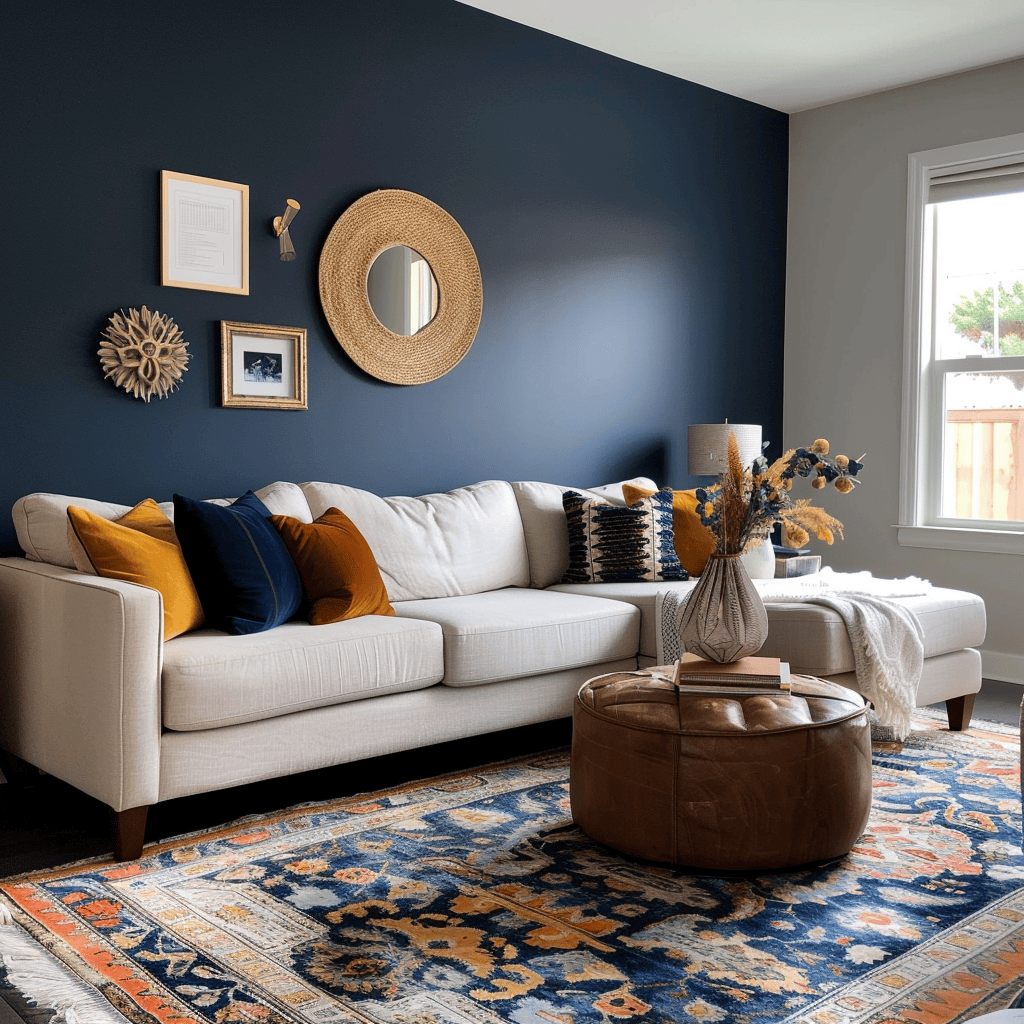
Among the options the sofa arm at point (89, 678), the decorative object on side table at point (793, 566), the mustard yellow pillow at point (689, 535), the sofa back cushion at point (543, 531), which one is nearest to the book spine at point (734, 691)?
the sofa arm at point (89, 678)

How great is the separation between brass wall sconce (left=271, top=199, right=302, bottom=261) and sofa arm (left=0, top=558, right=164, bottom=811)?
4.71ft

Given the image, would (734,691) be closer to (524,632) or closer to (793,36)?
(524,632)

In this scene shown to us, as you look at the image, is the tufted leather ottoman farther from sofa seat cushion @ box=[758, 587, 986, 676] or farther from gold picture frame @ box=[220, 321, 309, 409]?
gold picture frame @ box=[220, 321, 309, 409]

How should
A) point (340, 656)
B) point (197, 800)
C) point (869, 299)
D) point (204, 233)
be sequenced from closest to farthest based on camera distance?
point (340, 656) → point (197, 800) → point (204, 233) → point (869, 299)

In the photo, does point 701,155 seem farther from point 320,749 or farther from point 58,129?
point 320,749

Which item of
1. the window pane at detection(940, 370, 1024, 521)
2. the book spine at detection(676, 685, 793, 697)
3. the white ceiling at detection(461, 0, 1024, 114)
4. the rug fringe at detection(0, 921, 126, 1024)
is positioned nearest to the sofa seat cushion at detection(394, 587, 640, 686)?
the book spine at detection(676, 685, 793, 697)

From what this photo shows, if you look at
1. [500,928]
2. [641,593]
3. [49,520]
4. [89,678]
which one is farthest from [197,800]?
[641,593]

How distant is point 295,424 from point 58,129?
1.23 m

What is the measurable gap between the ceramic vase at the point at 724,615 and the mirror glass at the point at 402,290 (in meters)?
2.06

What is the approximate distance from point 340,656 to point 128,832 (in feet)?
2.29

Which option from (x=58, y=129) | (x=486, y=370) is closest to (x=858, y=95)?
(x=486, y=370)

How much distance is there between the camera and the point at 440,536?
401 cm

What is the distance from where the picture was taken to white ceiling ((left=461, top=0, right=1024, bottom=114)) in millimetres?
4379

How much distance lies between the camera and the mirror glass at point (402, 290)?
4.24m
